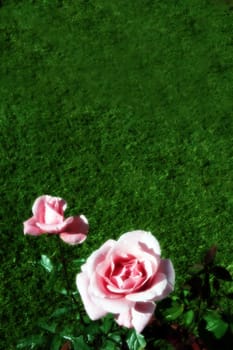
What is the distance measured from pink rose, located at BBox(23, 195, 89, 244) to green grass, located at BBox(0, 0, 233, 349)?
4.56 feet

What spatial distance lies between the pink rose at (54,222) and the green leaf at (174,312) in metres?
0.50

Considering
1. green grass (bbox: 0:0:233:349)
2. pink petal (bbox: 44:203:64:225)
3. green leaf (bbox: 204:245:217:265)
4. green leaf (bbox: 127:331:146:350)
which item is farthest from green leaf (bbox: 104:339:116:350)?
green grass (bbox: 0:0:233:349)

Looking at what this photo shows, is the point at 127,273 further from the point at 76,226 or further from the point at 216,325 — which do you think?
the point at 216,325

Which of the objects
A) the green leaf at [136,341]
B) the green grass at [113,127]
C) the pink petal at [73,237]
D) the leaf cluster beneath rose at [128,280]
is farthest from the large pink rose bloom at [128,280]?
the green grass at [113,127]

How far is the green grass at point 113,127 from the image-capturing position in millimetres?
3461

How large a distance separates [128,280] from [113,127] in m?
2.68

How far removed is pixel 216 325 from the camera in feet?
6.37

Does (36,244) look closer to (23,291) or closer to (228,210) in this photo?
(23,291)

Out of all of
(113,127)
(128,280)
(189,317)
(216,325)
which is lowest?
(113,127)

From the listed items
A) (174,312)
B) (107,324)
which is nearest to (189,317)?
(174,312)

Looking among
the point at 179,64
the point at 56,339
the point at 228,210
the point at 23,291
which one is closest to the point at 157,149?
the point at 228,210

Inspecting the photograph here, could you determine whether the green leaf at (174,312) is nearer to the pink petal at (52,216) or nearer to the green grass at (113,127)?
the pink petal at (52,216)

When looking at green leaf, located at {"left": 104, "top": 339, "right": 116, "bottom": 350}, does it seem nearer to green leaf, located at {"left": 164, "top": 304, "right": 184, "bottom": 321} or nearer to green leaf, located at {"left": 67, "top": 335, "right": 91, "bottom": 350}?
A: green leaf, located at {"left": 67, "top": 335, "right": 91, "bottom": 350}

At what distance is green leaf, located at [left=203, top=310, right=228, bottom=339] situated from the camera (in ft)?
6.29
